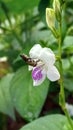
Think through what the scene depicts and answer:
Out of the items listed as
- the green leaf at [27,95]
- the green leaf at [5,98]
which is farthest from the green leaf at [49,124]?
the green leaf at [5,98]

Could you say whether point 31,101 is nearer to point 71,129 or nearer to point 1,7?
point 71,129

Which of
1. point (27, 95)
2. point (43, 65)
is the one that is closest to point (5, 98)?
point (27, 95)

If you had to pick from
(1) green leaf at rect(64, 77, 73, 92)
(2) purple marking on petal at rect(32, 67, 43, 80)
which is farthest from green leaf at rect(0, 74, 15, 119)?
(2) purple marking on petal at rect(32, 67, 43, 80)

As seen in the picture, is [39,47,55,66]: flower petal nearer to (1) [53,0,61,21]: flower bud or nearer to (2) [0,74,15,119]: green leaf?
(1) [53,0,61,21]: flower bud

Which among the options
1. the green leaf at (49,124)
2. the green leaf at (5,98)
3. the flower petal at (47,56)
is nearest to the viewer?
the flower petal at (47,56)

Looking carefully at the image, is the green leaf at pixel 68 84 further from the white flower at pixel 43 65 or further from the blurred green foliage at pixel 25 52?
the white flower at pixel 43 65
